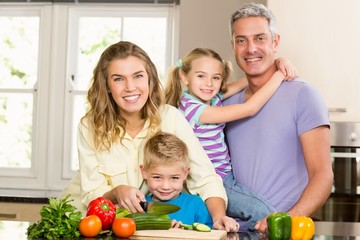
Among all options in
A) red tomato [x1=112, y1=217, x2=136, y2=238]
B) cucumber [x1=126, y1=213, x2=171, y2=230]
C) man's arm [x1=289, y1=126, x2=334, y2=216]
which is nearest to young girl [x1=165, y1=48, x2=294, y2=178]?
man's arm [x1=289, y1=126, x2=334, y2=216]

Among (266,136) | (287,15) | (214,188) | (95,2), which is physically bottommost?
(214,188)

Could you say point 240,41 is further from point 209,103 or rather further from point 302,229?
point 302,229

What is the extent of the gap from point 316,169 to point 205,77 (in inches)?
21.8

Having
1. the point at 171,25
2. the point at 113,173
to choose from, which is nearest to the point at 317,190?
the point at 113,173

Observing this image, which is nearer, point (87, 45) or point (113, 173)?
point (113, 173)

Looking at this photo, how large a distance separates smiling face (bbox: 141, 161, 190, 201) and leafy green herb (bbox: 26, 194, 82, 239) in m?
0.54

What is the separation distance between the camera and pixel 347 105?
375cm

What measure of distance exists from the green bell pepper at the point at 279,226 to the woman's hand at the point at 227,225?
22 cm

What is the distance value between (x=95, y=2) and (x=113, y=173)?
9.03ft

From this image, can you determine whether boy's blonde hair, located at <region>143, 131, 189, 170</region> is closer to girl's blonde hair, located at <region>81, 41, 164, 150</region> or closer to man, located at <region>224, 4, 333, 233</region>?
girl's blonde hair, located at <region>81, 41, 164, 150</region>

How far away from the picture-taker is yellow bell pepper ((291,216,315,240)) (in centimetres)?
188

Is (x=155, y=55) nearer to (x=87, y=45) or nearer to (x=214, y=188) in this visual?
(x=87, y=45)

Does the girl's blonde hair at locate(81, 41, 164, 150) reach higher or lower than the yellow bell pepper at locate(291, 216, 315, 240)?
higher

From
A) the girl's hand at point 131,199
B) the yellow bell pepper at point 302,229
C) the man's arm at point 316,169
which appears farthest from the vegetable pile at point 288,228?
the man's arm at point 316,169
